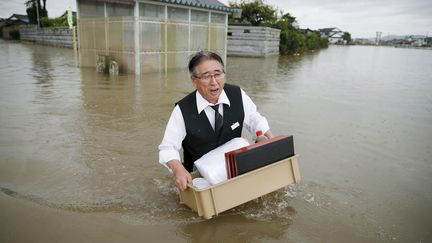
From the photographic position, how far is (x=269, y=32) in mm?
25172

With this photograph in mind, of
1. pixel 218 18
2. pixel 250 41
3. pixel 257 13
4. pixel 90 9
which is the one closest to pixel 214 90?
pixel 90 9

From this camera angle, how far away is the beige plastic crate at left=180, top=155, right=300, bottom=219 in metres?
2.38

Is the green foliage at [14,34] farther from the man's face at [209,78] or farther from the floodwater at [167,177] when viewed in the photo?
the man's face at [209,78]

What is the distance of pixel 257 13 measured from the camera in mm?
28984

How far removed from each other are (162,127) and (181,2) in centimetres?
839

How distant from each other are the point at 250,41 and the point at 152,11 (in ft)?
46.2

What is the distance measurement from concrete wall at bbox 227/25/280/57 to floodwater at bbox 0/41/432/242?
57.5ft

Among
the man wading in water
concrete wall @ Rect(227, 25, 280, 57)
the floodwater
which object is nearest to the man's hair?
the man wading in water

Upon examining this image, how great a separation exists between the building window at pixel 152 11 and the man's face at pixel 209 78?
9.96m

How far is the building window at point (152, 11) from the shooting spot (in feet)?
38.0

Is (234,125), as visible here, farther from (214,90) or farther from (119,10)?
(119,10)

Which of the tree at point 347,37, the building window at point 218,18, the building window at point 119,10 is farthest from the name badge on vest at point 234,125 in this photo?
the tree at point 347,37

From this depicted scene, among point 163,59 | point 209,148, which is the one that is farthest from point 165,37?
point 209,148

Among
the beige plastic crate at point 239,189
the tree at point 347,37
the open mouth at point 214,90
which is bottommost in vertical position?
the beige plastic crate at point 239,189
